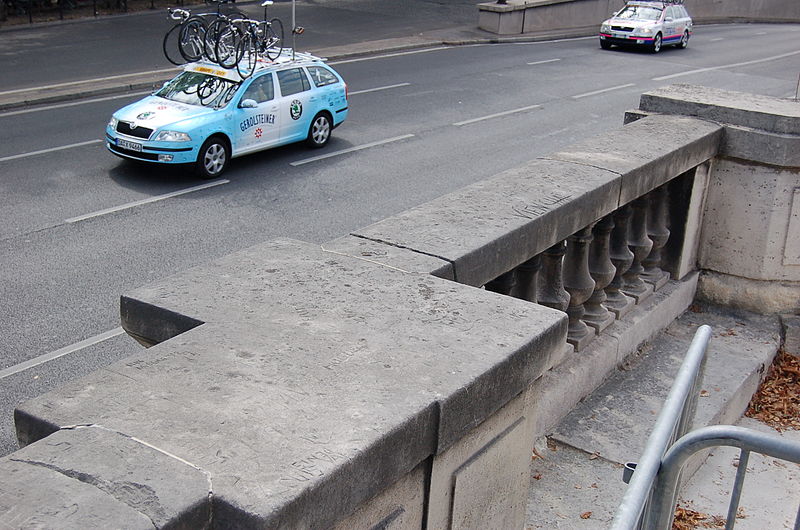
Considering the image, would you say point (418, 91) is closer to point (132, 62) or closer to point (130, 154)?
point (132, 62)

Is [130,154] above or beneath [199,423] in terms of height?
beneath

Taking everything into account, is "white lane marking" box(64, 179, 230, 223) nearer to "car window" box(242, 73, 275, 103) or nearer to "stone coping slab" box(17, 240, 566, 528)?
"car window" box(242, 73, 275, 103)

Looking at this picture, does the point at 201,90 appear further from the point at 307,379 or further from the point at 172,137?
the point at 307,379

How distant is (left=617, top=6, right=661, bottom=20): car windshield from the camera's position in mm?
34281

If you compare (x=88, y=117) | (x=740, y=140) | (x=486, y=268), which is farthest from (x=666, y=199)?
(x=88, y=117)

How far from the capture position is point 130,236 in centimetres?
1195

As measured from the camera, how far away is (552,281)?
4.78m

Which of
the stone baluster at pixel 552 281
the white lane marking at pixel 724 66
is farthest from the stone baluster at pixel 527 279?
the white lane marking at pixel 724 66

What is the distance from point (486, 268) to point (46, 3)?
30.8m

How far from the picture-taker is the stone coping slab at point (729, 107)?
19.9 feet

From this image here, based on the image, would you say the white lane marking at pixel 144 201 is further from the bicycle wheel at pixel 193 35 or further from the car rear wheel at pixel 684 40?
the car rear wheel at pixel 684 40

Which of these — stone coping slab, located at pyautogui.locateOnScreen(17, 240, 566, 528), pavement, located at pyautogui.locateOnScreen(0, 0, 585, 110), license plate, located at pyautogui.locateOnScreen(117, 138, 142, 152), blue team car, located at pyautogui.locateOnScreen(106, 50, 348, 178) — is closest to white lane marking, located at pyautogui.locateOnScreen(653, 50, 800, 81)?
pavement, located at pyautogui.locateOnScreen(0, 0, 585, 110)

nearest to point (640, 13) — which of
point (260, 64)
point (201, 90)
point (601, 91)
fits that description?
point (601, 91)

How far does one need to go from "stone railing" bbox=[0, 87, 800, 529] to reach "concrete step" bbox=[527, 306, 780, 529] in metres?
0.24
